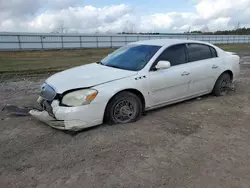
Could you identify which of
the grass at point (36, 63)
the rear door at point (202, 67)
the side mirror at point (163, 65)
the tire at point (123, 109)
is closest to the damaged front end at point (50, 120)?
the tire at point (123, 109)

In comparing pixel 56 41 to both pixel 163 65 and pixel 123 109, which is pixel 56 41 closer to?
pixel 163 65

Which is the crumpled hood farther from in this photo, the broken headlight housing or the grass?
the grass

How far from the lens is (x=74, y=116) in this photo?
145 inches

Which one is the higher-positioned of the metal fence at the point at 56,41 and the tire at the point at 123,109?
the metal fence at the point at 56,41

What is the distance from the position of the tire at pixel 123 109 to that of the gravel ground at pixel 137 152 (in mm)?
144

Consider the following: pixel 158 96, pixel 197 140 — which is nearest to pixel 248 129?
pixel 197 140

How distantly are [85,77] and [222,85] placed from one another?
143 inches

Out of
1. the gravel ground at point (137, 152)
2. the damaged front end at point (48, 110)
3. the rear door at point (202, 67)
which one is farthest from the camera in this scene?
the rear door at point (202, 67)

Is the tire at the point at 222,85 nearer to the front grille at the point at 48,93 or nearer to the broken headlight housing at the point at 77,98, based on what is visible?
the broken headlight housing at the point at 77,98

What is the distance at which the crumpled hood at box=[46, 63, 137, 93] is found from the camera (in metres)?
3.84

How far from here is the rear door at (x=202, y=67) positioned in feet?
16.9

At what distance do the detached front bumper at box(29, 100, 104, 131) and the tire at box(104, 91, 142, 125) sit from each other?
19 centimetres

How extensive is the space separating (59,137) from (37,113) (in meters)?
0.69

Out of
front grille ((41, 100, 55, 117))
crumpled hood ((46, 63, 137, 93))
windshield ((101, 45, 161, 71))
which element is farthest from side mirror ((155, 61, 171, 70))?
front grille ((41, 100, 55, 117))
